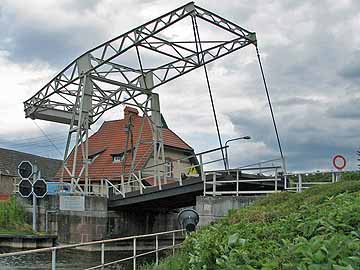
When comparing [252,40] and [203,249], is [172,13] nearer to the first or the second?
[252,40]

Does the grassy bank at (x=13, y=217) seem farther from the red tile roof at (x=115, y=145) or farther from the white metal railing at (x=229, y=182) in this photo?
the white metal railing at (x=229, y=182)

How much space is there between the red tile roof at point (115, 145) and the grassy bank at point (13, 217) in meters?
7.62

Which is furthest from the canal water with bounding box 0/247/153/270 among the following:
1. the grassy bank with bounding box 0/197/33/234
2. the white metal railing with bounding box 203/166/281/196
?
the white metal railing with bounding box 203/166/281/196

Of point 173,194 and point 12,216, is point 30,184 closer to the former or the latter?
point 12,216

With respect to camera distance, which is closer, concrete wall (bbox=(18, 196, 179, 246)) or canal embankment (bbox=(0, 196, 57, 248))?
canal embankment (bbox=(0, 196, 57, 248))

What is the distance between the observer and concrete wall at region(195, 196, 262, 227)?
1870 cm

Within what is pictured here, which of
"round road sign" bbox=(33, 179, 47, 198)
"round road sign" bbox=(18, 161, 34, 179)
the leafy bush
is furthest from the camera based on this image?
"round road sign" bbox=(18, 161, 34, 179)

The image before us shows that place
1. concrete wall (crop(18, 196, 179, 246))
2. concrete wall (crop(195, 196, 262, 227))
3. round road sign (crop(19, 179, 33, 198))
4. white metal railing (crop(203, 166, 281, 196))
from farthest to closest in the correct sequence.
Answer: round road sign (crop(19, 179, 33, 198))
concrete wall (crop(18, 196, 179, 246))
white metal railing (crop(203, 166, 281, 196))
concrete wall (crop(195, 196, 262, 227))

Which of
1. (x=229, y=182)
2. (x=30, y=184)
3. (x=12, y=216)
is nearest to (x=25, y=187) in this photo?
(x=30, y=184)

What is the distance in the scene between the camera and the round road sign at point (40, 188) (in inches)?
1059

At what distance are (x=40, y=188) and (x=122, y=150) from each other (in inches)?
422

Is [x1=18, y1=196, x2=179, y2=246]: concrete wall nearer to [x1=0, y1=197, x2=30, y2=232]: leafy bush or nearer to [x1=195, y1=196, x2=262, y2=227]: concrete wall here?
[x1=0, y1=197, x2=30, y2=232]: leafy bush

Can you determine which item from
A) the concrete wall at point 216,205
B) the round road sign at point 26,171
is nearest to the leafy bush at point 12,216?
the round road sign at point 26,171

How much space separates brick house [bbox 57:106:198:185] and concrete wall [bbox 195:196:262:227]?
1494 cm
